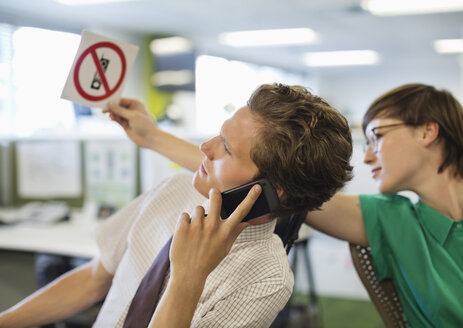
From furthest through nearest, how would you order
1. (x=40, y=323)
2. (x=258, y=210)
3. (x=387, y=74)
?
(x=387, y=74) < (x=40, y=323) < (x=258, y=210)

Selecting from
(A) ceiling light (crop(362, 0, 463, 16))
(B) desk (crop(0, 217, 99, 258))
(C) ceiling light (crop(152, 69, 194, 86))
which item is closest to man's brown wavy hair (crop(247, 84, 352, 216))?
(B) desk (crop(0, 217, 99, 258))

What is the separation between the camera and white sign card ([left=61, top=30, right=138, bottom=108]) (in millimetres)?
1163

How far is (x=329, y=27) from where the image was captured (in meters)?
7.82

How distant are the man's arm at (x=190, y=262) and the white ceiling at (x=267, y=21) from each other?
5.85 metres

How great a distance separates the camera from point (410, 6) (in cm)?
610

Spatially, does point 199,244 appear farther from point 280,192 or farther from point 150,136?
point 150,136

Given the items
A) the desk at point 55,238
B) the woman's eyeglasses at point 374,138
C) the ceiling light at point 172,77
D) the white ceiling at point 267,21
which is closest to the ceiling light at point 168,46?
the white ceiling at point 267,21

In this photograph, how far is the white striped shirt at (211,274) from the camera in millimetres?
929

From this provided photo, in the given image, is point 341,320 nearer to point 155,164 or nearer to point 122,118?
point 155,164

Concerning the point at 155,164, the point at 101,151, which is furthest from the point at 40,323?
the point at 101,151

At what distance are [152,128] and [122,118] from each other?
92 millimetres

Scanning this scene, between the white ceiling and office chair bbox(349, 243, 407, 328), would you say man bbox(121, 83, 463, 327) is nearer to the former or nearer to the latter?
office chair bbox(349, 243, 407, 328)

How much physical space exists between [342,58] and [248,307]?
9.56m

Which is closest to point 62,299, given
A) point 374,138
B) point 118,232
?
point 118,232
